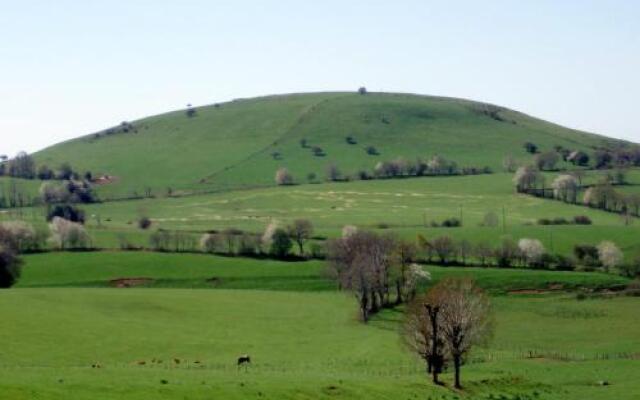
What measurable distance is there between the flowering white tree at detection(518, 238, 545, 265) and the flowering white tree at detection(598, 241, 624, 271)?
28.2 feet

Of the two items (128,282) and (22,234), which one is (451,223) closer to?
(128,282)

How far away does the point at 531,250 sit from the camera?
132 m

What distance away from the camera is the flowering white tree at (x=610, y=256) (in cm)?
12800

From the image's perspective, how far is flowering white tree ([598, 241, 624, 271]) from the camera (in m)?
128

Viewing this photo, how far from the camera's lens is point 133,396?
4006 centimetres

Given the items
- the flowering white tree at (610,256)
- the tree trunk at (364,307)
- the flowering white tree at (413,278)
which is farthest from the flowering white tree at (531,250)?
the tree trunk at (364,307)

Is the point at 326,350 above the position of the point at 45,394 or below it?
below

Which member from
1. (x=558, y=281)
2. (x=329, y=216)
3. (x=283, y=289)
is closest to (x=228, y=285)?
(x=283, y=289)

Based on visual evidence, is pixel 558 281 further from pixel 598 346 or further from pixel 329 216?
pixel 329 216

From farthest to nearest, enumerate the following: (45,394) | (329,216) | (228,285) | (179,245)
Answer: (329,216) → (179,245) → (228,285) → (45,394)

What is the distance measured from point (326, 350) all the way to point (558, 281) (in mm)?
50690

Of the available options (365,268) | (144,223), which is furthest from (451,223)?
(365,268)

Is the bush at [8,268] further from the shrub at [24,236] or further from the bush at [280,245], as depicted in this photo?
the bush at [280,245]

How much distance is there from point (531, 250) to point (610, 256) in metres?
11.3
